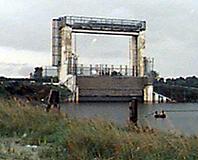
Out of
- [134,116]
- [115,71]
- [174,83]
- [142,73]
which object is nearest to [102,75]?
[115,71]

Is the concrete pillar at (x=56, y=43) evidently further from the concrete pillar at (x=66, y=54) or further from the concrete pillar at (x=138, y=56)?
the concrete pillar at (x=138, y=56)

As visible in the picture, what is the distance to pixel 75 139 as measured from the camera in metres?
7.86

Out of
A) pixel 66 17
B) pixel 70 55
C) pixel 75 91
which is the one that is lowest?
pixel 75 91

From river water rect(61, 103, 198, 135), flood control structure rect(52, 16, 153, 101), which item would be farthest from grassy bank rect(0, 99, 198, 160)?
flood control structure rect(52, 16, 153, 101)

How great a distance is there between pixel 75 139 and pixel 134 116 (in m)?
4.01

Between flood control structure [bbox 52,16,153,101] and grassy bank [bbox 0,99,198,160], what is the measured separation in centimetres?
6166

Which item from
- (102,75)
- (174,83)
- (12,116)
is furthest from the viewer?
(174,83)

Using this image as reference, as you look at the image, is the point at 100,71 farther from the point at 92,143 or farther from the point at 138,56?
the point at 92,143

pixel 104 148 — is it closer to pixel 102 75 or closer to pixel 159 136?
pixel 159 136

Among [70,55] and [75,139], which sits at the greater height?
[70,55]

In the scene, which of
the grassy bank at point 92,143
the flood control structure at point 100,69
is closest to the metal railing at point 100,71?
the flood control structure at point 100,69

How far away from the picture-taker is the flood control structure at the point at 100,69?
74.5 metres

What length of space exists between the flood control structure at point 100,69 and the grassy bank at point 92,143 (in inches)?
2427

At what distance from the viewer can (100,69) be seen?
76062mm
